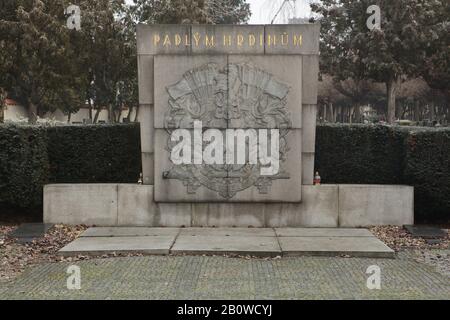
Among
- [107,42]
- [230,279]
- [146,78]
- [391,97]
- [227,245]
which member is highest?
[107,42]

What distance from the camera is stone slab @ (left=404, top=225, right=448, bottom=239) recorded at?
32.2 feet

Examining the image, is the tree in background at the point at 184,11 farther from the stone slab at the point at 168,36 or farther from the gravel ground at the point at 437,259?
the gravel ground at the point at 437,259

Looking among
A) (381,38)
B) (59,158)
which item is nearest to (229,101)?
(59,158)

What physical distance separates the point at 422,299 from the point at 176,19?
25.9 m

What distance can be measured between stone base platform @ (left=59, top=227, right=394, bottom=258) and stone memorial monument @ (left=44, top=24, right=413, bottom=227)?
43cm

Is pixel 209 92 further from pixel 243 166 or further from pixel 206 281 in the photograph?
pixel 206 281

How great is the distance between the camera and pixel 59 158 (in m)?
11.2

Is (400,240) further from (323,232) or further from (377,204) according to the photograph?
(323,232)

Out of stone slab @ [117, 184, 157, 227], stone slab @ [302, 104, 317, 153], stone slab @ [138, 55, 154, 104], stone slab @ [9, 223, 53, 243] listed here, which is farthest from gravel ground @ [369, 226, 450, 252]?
stone slab @ [9, 223, 53, 243]

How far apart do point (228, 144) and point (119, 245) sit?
277 centimetres

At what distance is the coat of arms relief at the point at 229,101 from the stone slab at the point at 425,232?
2.69 meters
